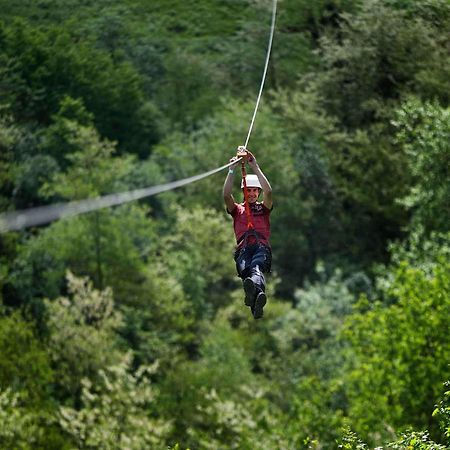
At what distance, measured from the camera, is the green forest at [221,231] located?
33906 mm

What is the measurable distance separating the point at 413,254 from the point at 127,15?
97.8ft

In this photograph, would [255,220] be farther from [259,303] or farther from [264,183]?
[259,303]

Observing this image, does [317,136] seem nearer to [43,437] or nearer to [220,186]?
[220,186]

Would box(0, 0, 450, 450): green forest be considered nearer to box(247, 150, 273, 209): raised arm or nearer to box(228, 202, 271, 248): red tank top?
box(228, 202, 271, 248): red tank top

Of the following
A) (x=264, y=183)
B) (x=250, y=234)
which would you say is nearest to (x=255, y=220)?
(x=250, y=234)

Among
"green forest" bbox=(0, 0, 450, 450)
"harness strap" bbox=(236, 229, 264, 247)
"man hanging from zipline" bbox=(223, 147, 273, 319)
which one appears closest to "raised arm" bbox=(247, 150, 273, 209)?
"man hanging from zipline" bbox=(223, 147, 273, 319)

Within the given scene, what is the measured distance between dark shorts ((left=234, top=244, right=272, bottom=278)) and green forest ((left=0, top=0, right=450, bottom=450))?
48.0ft

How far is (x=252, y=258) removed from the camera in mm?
14453

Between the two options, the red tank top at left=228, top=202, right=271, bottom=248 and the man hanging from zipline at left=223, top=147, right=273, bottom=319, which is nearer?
the man hanging from zipline at left=223, top=147, right=273, bottom=319

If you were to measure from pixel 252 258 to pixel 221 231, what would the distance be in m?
33.1

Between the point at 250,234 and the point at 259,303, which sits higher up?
the point at 250,234

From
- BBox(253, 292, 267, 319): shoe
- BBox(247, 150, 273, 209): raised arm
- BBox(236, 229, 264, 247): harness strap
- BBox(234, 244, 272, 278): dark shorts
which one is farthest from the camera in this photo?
BBox(236, 229, 264, 247): harness strap

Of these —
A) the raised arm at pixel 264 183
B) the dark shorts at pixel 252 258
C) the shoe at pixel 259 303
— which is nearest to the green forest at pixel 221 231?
the dark shorts at pixel 252 258

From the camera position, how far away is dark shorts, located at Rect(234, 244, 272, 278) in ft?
47.2
